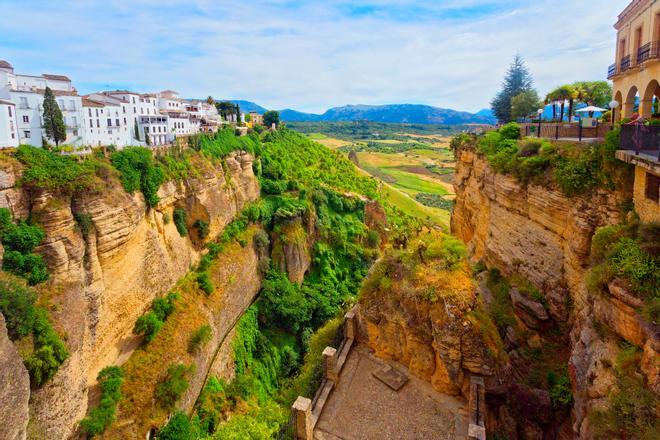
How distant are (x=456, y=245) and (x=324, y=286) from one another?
27548 mm

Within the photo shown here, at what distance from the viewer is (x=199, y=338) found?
1002 inches

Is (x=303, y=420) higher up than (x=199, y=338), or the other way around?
(x=303, y=420)

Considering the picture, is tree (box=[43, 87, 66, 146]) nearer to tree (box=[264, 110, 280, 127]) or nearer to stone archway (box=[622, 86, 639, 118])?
stone archway (box=[622, 86, 639, 118])

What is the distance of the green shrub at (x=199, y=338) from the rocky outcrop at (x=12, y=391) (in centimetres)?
1096

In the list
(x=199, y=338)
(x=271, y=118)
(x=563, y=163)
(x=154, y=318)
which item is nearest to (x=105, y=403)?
(x=154, y=318)

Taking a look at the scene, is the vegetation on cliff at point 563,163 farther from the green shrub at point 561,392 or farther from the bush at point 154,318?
the bush at point 154,318

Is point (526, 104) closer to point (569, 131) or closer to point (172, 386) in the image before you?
point (569, 131)

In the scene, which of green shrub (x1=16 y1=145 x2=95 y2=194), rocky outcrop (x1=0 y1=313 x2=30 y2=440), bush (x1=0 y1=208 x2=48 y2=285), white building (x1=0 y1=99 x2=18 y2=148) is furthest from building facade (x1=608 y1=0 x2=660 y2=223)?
white building (x1=0 y1=99 x2=18 y2=148)

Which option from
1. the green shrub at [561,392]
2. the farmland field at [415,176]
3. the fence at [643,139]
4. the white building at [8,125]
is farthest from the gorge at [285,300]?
the farmland field at [415,176]

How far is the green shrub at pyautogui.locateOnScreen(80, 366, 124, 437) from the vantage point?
18312mm

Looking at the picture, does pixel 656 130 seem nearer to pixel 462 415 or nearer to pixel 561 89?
pixel 462 415

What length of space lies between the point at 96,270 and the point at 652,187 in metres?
23.0

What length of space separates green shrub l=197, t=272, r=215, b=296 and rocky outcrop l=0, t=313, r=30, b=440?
14.7m

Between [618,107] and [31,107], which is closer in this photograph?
[618,107]
